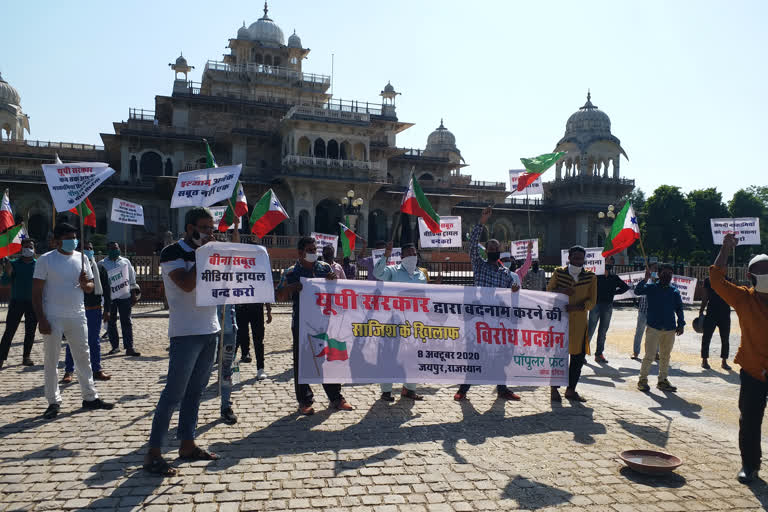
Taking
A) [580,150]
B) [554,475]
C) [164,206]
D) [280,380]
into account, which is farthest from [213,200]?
[580,150]

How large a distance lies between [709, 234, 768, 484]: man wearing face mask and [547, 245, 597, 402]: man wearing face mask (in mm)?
2499

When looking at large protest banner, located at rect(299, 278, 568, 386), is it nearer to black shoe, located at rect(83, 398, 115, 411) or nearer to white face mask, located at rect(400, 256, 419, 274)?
white face mask, located at rect(400, 256, 419, 274)

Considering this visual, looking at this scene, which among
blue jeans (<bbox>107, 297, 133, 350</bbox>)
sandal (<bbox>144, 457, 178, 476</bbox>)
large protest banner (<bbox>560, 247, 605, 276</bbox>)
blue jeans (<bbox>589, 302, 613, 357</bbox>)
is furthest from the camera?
large protest banner (<bbox>560, 247, 605, 276</bbox>)

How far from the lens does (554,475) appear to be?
16.5 feet

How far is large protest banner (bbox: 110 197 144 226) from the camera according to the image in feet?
54.6

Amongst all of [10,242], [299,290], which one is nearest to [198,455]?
[299,290]

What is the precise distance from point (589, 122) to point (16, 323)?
170 feet

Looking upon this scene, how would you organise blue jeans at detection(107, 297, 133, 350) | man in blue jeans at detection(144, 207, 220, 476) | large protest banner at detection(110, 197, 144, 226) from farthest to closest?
large protest banner at detection(110, 197, 144, 226), blue jeans at detection(107, 297, 133, 350), man in blue jeans at detection(144, 207, 220, 476)

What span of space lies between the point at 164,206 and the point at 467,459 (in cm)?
3949

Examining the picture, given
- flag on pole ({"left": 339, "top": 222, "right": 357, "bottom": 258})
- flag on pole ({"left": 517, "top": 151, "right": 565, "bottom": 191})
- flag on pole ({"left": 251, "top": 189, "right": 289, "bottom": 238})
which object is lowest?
flag on pole ({"left": 339, "top": 222, "right": 357, "bottom": 258})

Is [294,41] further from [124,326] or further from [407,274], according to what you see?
[407,274]

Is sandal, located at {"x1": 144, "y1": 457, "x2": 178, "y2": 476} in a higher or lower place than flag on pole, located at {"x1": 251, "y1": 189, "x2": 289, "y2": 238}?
lower

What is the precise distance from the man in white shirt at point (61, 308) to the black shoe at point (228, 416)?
152 cm

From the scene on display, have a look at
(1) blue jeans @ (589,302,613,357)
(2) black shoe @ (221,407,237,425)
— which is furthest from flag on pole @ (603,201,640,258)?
(2) black shoe @ (221,407,237,425)
